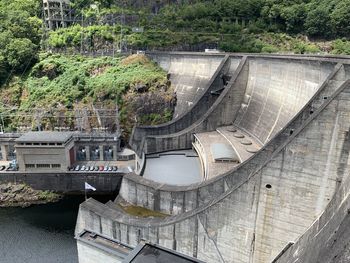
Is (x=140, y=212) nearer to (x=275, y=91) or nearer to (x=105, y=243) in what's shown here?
(x=105, y=243)

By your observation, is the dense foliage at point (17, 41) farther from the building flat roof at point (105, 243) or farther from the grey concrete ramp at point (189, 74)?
the building flat roof at point (105, 243)

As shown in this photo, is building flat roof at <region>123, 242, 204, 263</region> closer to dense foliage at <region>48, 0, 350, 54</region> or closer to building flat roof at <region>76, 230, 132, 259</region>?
building flat roof at <region>76, 230, 132, 259</region>

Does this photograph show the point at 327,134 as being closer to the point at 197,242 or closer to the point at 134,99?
the point at 197,242

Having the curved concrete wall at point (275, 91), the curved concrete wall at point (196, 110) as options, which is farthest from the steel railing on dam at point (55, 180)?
the curved concrete wall at point (275, 91)

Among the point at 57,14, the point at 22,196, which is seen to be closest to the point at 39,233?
the point at 22,196

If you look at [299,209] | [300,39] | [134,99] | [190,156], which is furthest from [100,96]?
[300,39]

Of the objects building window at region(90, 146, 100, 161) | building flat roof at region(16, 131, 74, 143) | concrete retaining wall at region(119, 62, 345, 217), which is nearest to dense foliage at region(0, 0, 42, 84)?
building flat roof at region(16, 131, 74, 143)
